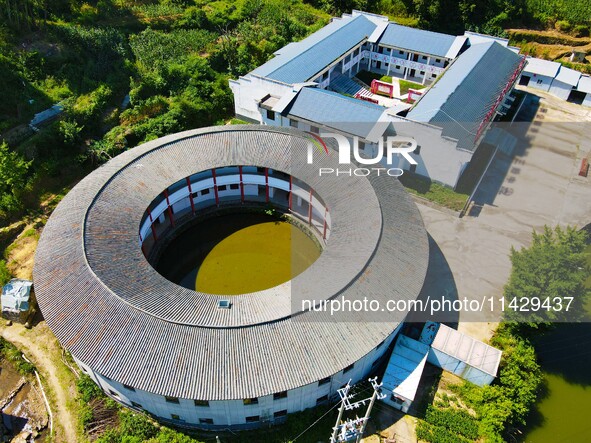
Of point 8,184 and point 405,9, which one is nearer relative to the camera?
point 8,184

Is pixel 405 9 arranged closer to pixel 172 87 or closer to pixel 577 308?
pixel 172 87

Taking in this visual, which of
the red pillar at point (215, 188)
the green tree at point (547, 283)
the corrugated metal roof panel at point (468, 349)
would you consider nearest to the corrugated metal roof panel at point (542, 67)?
the green tree at point (547, 283)

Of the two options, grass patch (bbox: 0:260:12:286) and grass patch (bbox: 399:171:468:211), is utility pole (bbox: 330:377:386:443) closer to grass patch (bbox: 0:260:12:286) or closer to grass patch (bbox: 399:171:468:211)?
grass patch (bbox: 399:171:468:211)

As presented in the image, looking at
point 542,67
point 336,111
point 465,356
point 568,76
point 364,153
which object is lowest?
point 465,356

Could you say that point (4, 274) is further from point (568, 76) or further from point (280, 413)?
point (568, 76)

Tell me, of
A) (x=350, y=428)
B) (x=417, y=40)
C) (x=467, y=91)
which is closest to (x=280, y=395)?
(x=350, y=428)

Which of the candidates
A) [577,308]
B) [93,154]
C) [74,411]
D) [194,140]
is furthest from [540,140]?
[74,411]
